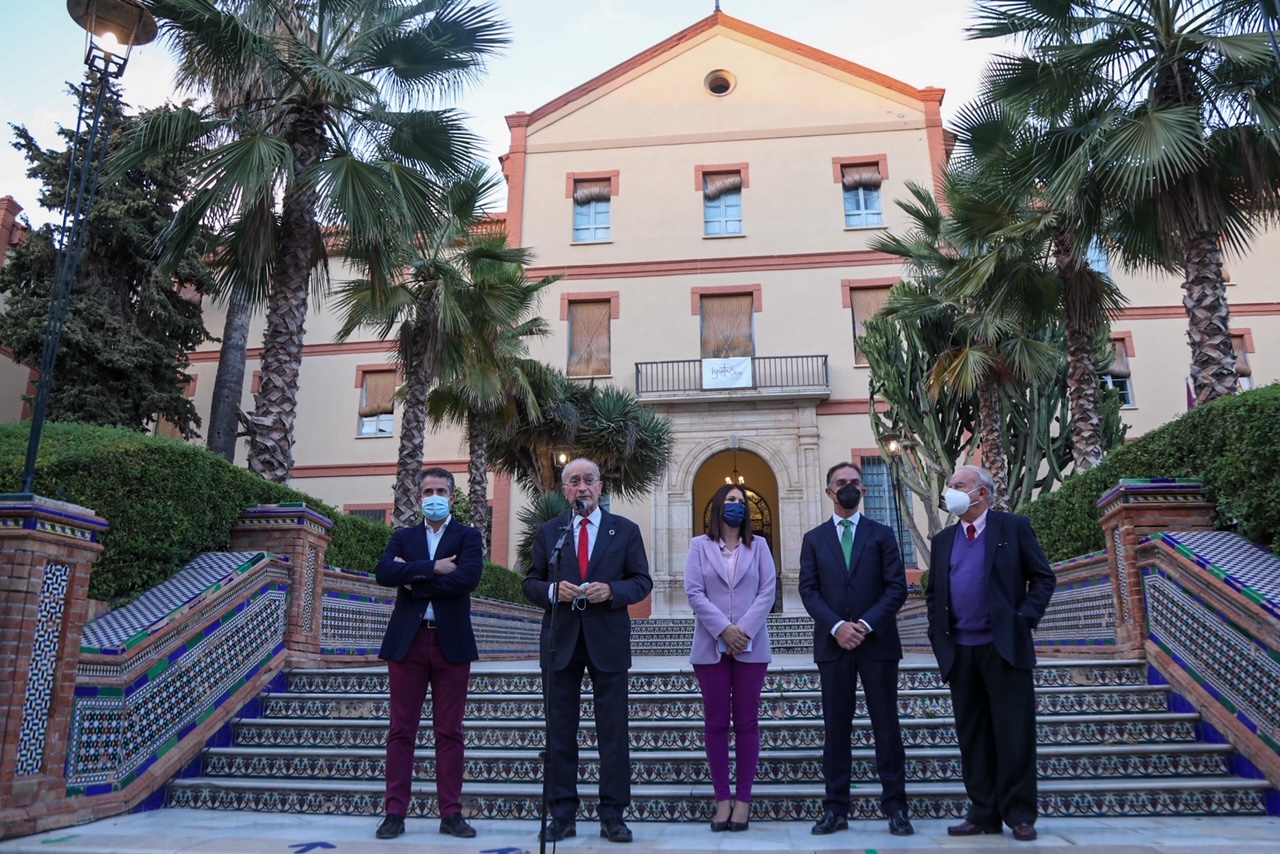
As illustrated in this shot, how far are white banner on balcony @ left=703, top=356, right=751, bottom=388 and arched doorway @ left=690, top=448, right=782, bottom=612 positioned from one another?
2.15 meters

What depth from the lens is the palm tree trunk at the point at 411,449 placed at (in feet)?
42.4

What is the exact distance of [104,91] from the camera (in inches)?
259

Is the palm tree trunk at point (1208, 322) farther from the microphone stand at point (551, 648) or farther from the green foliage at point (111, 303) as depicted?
the green foliage at point (111, 303)

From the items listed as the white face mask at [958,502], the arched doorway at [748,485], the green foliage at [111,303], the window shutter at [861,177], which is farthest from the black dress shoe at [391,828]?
the window shutter at [861,177]

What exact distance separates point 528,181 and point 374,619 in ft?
55.6

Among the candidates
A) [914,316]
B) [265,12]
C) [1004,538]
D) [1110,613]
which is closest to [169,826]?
[1004,538]

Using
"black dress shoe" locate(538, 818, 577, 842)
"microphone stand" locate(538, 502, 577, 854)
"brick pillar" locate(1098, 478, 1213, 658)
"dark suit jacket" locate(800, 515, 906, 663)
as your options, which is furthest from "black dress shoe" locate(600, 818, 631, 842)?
"brick pillar" locate(1098, 478, 1213, 658)

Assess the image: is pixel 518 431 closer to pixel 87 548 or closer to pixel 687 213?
pixel 687 213

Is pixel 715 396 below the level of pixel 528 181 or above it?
below

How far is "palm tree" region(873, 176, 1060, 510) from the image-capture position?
11.2 meters

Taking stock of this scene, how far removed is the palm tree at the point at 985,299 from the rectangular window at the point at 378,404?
532 inches

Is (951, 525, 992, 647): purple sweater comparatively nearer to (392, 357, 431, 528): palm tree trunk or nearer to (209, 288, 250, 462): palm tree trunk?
(392, 357, 431, 528): palm tree trunk

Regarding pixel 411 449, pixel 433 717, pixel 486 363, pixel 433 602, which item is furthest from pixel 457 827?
pixel 486 363

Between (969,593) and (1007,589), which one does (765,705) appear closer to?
(969,593)
